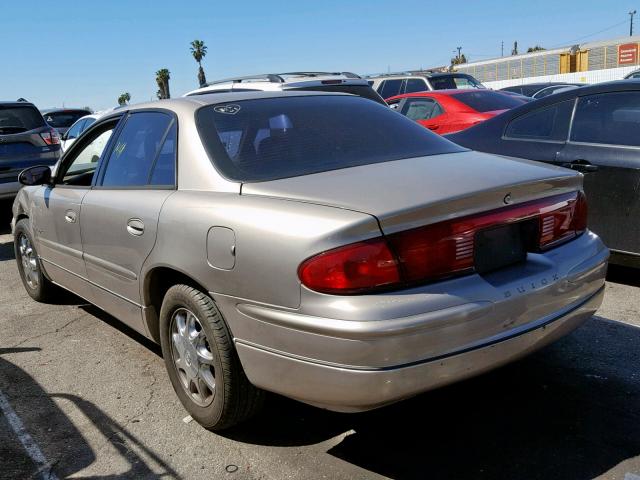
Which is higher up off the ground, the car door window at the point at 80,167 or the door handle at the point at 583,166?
the car door window at the point at 80,167

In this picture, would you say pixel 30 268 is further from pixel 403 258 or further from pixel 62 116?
pixel 62 116

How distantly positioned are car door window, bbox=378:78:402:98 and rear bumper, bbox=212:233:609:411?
1116 centimetres

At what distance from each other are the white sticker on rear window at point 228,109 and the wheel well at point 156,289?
91 centimetres

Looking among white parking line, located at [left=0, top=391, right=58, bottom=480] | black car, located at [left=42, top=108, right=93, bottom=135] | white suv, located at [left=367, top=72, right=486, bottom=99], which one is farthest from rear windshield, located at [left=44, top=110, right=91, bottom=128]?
white parking line, located at [left=0, top=391, right=58, bottom=480]

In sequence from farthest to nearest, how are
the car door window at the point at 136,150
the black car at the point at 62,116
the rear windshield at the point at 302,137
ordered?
1. the black car at the point at 62,116
2. the car door window at the point at 136,150
3. the rear windshield at the point at 302,137

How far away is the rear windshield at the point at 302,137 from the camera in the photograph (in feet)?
10.4

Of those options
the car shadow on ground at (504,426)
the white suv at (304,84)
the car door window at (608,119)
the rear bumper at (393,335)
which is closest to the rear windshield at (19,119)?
the white suv at (304,84)

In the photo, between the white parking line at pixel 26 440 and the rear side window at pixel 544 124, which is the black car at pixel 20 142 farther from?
the rear side window at pixel 544 124

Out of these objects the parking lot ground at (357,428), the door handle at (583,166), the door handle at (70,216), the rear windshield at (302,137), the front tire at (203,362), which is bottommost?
the parking lot ground at (357,428)

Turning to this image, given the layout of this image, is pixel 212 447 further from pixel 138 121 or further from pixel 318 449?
pixel 138 121

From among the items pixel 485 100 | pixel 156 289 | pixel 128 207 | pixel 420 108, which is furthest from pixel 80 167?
pixel 485 100

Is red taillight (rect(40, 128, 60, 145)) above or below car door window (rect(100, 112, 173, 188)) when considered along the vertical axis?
below

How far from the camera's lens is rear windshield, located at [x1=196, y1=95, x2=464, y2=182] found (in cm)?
317

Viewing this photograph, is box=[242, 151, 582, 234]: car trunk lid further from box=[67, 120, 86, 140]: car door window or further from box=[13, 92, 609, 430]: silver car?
box=[67, 120, 86, 140]: car door window
